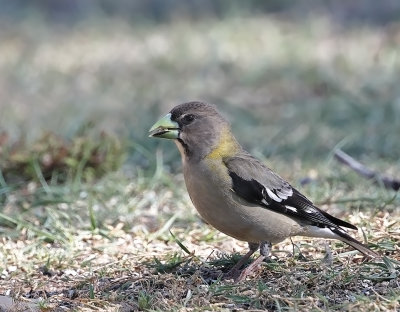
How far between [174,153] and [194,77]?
2917 mm

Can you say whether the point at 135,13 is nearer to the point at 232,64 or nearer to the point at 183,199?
the point at 232,64

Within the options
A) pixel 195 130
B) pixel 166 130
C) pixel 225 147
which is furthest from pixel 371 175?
pixel 166 130

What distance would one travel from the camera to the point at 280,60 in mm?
10758

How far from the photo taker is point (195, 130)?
213 inches

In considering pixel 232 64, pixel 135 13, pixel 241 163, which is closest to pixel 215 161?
pixel 241 163

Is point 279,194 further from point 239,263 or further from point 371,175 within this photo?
point 371,175

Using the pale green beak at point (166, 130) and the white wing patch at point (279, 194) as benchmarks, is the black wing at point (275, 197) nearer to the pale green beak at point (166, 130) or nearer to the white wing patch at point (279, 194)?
the white wing patch at point (279, 194)

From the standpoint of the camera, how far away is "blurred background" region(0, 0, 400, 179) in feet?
25.8

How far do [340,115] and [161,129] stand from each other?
390cm

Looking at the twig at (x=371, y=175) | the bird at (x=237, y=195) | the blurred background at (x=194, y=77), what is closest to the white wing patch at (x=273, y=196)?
the bird at (x=237, y=195)

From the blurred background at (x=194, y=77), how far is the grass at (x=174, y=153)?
0.03 m

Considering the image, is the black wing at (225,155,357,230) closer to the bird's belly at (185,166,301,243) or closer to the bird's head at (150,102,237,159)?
the bird's belly at (185,166,301,243)

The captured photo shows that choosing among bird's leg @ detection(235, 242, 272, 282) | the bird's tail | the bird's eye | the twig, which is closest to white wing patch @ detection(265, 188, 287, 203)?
bird's leg @ detection(235, 242, 272, 282)

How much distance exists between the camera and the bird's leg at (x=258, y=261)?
195 inches
